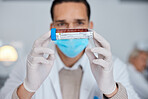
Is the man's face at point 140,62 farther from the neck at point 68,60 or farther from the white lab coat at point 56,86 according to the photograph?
the neck at point 68,60

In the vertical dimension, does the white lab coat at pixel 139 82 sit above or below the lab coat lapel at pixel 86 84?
below

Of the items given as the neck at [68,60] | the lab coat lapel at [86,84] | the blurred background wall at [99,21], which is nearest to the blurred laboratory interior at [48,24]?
the blurred background wall at [99,21]

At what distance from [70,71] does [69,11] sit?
42cm

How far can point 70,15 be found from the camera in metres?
0.84

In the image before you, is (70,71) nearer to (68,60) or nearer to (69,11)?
(68,60)

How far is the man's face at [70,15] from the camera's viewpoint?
33.0 inches

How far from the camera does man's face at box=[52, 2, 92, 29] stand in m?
0.84

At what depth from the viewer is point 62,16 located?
0.85 meters

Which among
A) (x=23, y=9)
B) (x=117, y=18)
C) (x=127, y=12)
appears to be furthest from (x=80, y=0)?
(x=127, y=12)

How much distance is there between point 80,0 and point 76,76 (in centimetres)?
53

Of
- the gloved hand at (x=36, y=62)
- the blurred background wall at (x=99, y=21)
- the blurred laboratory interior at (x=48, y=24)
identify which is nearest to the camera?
the gloved hand at (x=36, y=62)

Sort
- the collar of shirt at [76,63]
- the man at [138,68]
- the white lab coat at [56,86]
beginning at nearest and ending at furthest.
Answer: the white lab coat at [56,86], the collar of shirt at [76,63], the man at [138,68]

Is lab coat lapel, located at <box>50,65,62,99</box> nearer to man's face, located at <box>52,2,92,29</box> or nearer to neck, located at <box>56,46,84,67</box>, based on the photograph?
neck, located at <box>56,46,84,67</box>

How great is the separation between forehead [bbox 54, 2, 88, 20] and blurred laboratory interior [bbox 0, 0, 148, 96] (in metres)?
0.48
